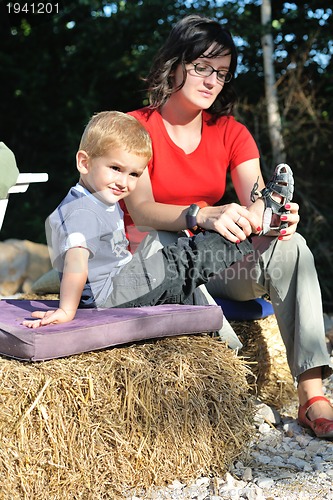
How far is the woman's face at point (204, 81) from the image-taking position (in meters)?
2.61

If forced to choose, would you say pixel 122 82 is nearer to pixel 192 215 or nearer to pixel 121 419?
pixel 192 215

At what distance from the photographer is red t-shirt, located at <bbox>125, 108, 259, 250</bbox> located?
267 centimetres

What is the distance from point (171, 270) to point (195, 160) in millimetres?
631

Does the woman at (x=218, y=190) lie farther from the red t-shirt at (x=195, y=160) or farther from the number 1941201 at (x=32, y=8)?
the number 1941201 at (x=32, y=8)

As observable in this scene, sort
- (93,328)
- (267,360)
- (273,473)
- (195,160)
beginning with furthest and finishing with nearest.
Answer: (267,360)
(195,160)
(273,473)
(93,328)

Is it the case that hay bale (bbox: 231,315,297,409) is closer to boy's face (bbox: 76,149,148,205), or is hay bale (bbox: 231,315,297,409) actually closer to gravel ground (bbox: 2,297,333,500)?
gravel ground (bbox: 2,297,333,500)

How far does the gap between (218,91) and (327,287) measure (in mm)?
2719

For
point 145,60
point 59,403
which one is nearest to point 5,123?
point 145,60

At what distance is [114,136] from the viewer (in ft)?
7.25

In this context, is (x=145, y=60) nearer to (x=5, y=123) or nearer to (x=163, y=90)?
(x=5, y=123)

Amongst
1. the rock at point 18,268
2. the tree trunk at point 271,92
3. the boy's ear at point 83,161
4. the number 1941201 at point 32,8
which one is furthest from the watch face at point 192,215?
the number 1941201 at point 32,8

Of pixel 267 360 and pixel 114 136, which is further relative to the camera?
pixel 267 360

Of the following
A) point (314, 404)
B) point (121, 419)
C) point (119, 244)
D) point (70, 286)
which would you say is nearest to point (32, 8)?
point (119, 244)

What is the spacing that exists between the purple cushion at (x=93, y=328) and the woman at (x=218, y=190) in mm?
317
